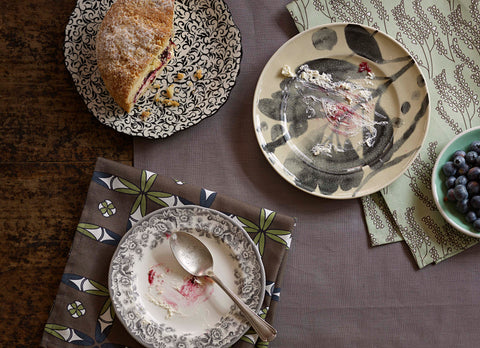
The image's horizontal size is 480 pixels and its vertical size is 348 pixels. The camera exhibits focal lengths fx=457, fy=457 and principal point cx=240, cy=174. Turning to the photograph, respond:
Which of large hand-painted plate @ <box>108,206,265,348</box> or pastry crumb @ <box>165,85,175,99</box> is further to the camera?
pastry crumb @ <box>165,85,175,99</box>

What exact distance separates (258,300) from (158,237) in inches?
15.6

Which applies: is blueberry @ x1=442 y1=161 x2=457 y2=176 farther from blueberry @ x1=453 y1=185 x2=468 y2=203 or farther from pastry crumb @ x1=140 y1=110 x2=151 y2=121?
pastry crumb @ x1=140 y1=110 x2=151 y2=121

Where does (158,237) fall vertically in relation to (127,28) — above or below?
below

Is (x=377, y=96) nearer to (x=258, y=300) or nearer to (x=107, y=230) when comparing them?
(x=258, y=300)

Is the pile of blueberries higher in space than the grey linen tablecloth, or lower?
higher

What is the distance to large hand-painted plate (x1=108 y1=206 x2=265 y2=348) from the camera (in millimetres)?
1513

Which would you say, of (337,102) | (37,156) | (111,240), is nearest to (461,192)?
(337,102)

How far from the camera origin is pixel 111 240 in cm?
158

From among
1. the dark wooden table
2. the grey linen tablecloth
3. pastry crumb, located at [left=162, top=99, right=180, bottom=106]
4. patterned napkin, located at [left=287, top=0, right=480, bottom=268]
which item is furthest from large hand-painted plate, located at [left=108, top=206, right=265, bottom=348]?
patterned napkin, located at [left=287, top=0, right=480, bottom=268]

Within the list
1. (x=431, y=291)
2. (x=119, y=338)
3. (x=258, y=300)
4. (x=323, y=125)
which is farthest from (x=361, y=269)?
(x=119, y=338)

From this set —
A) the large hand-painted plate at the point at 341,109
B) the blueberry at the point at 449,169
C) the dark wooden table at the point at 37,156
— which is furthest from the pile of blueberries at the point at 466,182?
the dark wooden table at the point at 37,156

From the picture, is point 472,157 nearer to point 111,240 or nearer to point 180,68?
point 180,68

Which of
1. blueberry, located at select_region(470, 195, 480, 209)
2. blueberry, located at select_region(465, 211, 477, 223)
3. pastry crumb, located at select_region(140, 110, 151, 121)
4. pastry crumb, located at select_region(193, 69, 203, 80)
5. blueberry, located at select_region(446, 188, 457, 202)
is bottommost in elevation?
pastry crumb, located at select_region(140, 110, 151, 121)

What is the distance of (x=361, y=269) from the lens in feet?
5.39
